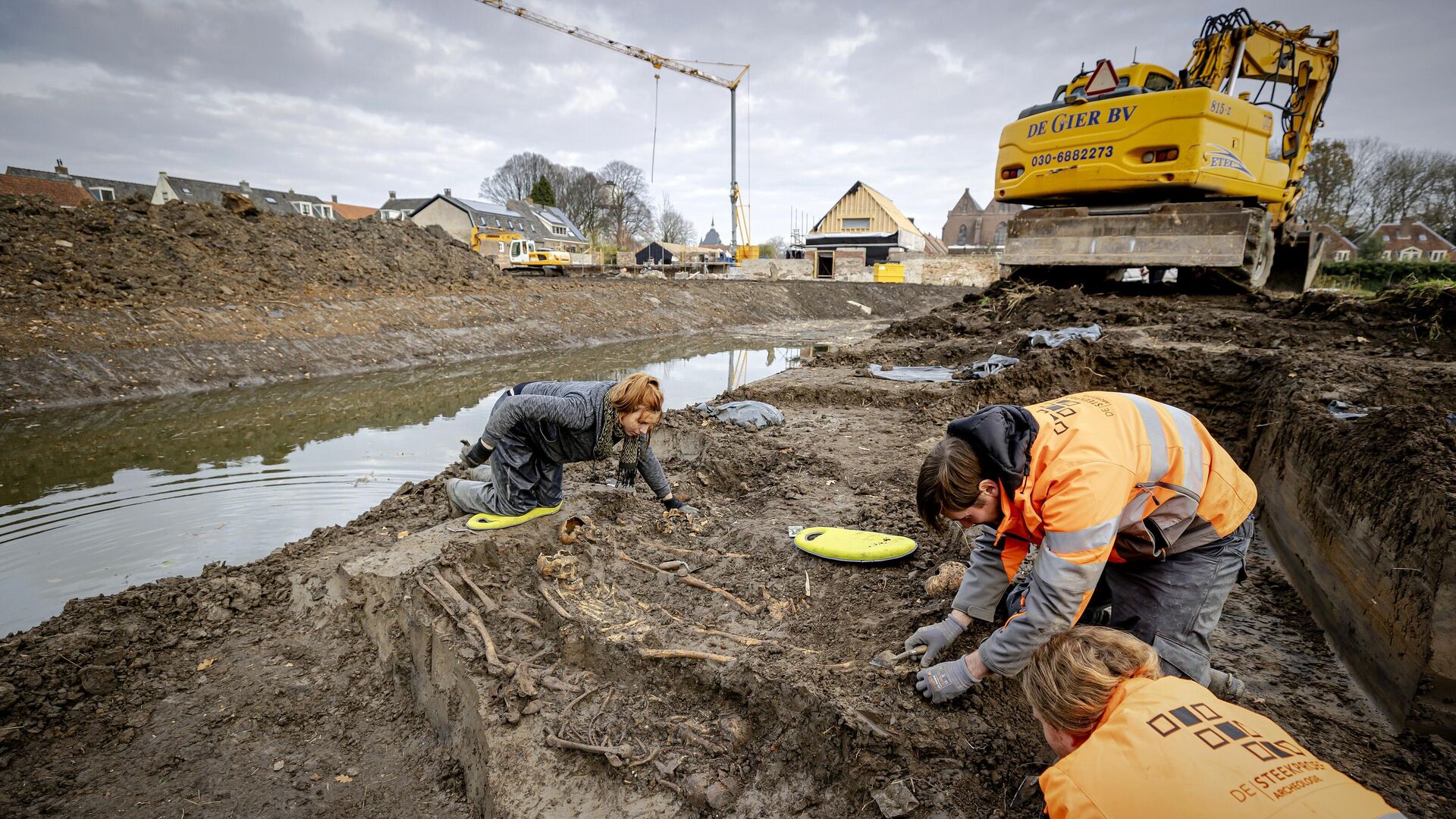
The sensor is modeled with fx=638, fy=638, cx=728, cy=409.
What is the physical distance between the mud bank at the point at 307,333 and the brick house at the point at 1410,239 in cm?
3642

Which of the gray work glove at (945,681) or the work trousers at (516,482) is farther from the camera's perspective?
the work trousers at (516,482)

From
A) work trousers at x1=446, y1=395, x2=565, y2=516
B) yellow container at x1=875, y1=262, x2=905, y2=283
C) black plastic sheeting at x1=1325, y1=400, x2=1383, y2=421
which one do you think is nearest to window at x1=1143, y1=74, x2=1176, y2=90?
black plastic sheeting at x1=1325, y1=400, x2=1383, y2=421

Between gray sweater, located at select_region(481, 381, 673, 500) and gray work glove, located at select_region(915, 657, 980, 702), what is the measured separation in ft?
7.30

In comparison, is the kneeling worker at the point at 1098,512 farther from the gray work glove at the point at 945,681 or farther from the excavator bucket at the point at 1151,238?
the excavator bucket at the point at 1151,238

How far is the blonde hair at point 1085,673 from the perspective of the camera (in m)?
1.65

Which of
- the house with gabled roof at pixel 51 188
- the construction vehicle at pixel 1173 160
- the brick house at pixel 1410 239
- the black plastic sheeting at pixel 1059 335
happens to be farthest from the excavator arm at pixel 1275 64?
the house with gabled roof at pixel 51 188

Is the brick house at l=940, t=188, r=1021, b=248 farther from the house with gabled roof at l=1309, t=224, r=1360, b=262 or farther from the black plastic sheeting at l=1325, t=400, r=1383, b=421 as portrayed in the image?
the black plastic sheeting at l=1325, t=400, r=1383, b=421

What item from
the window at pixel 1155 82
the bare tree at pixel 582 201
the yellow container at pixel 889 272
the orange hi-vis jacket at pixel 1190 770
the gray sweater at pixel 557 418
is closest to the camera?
the orange hi-vis jacket at pixel 1190 770

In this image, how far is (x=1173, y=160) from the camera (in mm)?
8188

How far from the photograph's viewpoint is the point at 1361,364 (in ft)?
16.3

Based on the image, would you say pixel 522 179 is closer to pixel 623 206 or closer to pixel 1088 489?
pixel 623 206

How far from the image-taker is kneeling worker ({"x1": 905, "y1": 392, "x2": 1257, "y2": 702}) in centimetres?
202

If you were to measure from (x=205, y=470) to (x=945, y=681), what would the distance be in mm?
7878

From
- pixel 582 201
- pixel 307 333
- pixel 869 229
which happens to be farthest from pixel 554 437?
pixel 582 201
